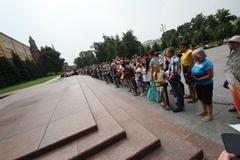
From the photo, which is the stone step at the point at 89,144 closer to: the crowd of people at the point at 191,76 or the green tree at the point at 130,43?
the crowd of people at the point at 191,76

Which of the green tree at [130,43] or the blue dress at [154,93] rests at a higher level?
the green tree at [130,43]

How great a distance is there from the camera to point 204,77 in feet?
12.9

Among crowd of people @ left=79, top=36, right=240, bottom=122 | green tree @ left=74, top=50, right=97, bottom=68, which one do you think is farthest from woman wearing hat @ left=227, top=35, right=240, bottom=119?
green tree @ left=74, top=50, right=97, bottom=68

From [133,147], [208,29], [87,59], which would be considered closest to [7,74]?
[133,147]

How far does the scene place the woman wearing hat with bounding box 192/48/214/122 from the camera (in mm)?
3930

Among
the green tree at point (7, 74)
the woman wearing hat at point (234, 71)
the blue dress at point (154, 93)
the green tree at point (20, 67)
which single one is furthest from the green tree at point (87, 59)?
the woman wearing hat at point (234, 71)

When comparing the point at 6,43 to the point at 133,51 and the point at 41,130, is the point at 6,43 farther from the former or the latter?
the point at 41,130

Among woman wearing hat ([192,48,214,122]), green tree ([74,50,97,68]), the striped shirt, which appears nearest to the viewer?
woman wearing hat ([192,48,214,122])

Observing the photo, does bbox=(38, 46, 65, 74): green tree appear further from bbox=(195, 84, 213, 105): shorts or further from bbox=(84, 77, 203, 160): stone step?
bbox=(195, 84, 213, 105): shorts

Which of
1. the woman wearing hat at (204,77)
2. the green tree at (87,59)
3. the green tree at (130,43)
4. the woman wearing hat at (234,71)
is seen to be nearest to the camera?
the woman wearing hat at (234,71)

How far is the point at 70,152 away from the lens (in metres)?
3.40

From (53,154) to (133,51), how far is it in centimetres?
5311

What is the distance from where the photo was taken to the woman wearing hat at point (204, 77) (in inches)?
155

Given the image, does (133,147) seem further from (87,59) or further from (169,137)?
(87,59)
